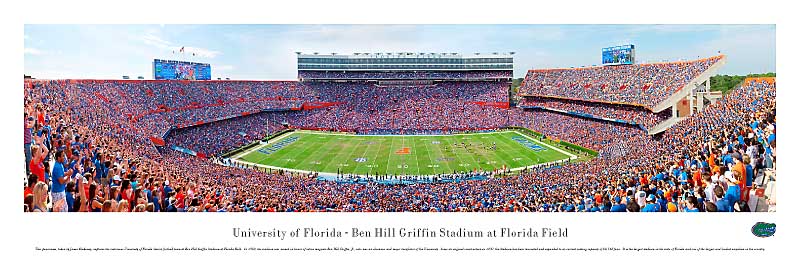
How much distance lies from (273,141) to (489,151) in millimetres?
13551

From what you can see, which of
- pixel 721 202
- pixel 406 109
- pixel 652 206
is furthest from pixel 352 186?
pixel 406 109

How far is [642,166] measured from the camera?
43.0ft

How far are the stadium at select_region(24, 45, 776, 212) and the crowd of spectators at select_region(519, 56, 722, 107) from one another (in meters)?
0.11

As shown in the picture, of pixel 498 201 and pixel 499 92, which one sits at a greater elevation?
pixel 499 92

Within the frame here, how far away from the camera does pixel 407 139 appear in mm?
31109

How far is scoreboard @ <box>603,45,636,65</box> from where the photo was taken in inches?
1168

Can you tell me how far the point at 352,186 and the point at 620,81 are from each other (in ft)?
70.4

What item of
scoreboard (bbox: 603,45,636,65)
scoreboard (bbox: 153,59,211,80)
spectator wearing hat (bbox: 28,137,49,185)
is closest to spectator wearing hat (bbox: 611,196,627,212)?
spectator wearing hat (bbox: 28,137,49,185)
